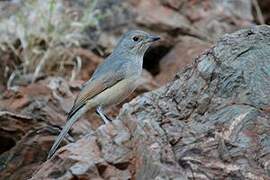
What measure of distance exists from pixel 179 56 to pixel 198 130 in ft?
18.6

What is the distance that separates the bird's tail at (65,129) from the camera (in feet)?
23.5

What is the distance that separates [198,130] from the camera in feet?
18.8

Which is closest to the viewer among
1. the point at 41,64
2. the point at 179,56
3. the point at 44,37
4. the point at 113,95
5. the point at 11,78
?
the point at 113,95

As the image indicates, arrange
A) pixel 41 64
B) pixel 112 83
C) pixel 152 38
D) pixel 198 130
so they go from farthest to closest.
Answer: pixel 41 64, pixel 152 38, pixel 112 83, pixel 198 130

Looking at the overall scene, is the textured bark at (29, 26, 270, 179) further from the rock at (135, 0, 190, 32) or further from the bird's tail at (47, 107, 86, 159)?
the rock at (135, 0, 190, 32)

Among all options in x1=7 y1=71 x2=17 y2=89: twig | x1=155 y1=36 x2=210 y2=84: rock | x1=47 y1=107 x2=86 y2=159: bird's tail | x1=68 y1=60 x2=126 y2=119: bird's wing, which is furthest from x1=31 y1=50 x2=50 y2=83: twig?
x1=47 y1=107 x2=86 y2=159: bird's tail

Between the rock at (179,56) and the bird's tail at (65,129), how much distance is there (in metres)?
2.83

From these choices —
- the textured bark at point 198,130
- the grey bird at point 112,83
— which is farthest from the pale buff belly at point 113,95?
the textured bark at point 198,130

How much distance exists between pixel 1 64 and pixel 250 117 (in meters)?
5.95

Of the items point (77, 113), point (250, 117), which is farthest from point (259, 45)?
point (77, 113)

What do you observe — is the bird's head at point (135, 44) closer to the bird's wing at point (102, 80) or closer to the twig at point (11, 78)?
the bird's wing at point (102, 80)

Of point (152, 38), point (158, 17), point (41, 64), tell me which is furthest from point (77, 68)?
point (152, 38)

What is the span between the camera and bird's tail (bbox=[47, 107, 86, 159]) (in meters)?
7.18

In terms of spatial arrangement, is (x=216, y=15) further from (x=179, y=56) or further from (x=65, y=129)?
(x=65, y=129)
